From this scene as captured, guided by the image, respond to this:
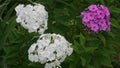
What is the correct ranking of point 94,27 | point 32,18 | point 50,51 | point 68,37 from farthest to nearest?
point 68,37 < point 94,27 < point 32,18 < point 50,51

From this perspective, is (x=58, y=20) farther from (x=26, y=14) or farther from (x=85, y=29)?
(x=26, y=14)

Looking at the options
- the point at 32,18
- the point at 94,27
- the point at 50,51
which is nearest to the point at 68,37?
the point at 94,27

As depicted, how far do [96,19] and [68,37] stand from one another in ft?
1.71

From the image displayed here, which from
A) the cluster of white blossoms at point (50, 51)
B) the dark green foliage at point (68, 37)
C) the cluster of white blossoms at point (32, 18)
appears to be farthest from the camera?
the dark green foliage at point (68, 37)

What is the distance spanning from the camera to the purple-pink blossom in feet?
10.9

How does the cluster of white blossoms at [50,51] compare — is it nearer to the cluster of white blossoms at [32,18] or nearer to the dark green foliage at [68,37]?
the cluster of white blossoms at [32,18]

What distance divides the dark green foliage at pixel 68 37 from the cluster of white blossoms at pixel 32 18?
0.17 meters

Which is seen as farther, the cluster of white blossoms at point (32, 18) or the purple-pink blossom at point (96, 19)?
the purple-pink blossom at point (96, 19)

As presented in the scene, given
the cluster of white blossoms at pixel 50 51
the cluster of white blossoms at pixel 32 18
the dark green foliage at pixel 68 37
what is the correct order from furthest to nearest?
the dark green foliage at pixel 68 37 < the cluster of white blossoms at pixel 32 18 < the cluster of white blossoms at pixel 50 51

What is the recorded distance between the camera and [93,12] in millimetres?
3379

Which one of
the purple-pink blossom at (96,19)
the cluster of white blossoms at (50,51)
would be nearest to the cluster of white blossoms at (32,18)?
the cluster of white blossoms at (50,51)

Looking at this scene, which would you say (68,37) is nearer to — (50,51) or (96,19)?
(96,19)

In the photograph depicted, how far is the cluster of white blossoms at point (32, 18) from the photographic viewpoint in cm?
296

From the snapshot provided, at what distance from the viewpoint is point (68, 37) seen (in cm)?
377
